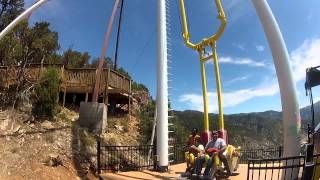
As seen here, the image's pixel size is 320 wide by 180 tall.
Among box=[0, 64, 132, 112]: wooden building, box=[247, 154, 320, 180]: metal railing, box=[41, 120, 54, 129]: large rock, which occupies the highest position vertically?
box=[0, 64, 132, 112]: wooden building

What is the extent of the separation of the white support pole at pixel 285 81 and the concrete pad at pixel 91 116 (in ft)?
35.6

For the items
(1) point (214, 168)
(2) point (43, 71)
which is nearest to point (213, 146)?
(1) point (214, 168)

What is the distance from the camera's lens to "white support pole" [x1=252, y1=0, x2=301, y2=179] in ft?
31.8

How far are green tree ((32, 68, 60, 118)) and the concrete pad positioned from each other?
1.46m

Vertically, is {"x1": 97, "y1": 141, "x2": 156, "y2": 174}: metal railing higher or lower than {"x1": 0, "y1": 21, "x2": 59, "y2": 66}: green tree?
lower

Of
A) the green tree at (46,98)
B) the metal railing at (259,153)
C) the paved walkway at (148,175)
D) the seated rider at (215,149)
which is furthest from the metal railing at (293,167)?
the green tree at (46,98)

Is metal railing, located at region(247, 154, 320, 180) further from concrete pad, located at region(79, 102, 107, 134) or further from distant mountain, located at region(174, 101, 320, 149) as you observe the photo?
distant mountain, located at region(174, 101, 320, 149)

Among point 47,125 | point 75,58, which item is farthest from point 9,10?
point 47,125

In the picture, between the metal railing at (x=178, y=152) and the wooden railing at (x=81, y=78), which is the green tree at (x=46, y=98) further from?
the metal railing at (x=178, y=152)

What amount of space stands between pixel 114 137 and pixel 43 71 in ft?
17.9

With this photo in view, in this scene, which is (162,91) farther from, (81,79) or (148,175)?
(81,79)

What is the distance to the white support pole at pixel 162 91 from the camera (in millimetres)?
15578

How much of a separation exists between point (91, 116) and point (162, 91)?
16.2 feet

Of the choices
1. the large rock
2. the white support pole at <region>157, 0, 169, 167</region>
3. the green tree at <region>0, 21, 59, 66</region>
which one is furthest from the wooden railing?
the white support pole at <region>157, 0, 169, 167</region>
